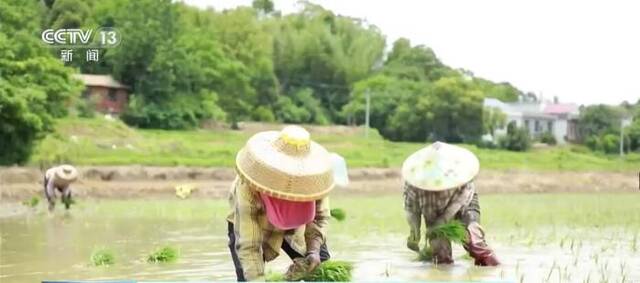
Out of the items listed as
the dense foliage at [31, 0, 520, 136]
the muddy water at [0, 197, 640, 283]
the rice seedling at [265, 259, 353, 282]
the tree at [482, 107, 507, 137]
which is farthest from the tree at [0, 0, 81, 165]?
the rice seedling at [265, 259, 353, 282]

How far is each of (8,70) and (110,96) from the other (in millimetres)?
1770

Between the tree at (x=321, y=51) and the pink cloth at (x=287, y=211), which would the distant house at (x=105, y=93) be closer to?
the tree at (x=321, y=51)

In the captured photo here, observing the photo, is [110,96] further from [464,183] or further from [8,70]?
[464,183]

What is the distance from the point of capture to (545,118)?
57.0 ft

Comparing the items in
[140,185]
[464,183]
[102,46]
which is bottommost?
[140,185]

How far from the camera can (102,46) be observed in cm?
856

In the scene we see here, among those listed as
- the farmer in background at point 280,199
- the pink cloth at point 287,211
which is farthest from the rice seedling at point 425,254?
the pink cloth at point 287,211

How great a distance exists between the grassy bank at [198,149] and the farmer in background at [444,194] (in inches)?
363

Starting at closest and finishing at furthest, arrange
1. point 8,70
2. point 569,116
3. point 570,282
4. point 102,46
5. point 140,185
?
point 570,282 < point 102,46 < point 8,70 < point 140,185 < point 569,116

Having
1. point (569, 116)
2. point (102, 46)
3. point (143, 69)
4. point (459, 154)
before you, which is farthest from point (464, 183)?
point (569, 116)

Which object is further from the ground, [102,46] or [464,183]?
[102,46]

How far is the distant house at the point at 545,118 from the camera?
17328mm

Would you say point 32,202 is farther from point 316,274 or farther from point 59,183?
point 316,274

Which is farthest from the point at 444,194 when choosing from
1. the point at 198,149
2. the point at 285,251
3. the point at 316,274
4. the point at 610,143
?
the point at 198,149
